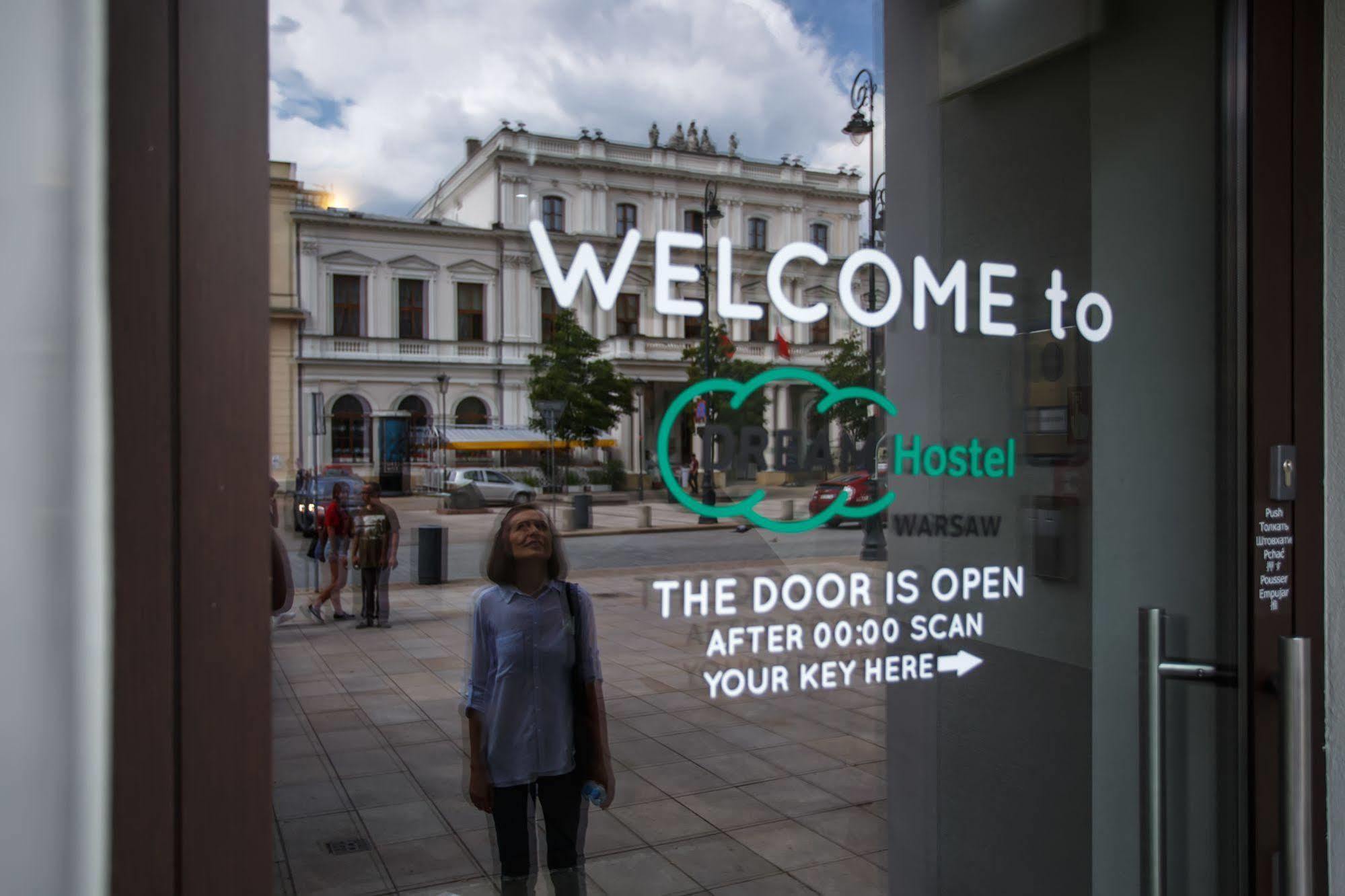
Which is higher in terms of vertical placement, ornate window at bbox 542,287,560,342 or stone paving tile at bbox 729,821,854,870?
ornate window at bbox 542,287,560,342

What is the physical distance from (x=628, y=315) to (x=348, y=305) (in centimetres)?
45

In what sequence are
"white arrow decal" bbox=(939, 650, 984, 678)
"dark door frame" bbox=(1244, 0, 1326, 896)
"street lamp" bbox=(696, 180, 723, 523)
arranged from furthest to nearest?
"white arrow decal" bbox=(939, 650, 984, 678), "dark door frame" bbox=(1244, 0, 1326, 896), "street lamp" bbox=(696, 180, 723, 523)

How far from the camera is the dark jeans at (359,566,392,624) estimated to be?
5.45 feet

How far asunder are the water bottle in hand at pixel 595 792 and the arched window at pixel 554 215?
1.25 m

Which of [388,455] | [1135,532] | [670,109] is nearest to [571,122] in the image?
[670,109]

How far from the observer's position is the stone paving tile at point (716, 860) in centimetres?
287

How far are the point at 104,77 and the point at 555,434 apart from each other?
81 centimetres

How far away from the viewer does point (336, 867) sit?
333cm

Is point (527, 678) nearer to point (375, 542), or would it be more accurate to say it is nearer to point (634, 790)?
point (375, 542)

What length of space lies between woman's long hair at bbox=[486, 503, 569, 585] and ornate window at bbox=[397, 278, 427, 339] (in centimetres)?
34

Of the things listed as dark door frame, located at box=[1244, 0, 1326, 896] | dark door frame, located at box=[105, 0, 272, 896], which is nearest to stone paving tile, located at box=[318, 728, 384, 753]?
dark door frame, located at box=[105, 0, 272, 896]

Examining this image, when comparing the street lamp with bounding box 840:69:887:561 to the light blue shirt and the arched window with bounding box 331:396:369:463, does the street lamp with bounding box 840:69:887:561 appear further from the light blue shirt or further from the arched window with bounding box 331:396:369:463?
the arched window with bounding box 331:396:369:463

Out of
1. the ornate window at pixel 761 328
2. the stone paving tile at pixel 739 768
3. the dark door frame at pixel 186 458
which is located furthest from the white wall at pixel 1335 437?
the dark door frame at pixel 186 458

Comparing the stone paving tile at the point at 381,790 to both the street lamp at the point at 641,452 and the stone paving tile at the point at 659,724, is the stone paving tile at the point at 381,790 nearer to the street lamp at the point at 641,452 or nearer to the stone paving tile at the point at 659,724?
the stone paving tile at the point at 659,724
